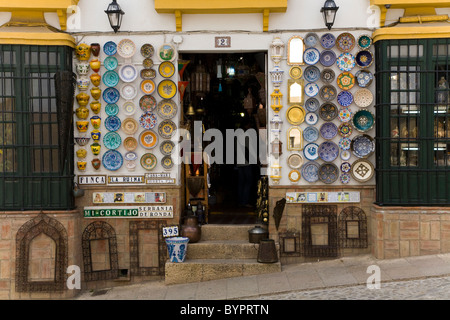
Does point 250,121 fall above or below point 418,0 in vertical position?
below

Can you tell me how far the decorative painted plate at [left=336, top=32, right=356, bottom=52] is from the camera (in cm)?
782

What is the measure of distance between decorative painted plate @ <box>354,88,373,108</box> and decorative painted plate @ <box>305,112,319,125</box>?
2.26 feet

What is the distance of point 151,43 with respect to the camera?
798 cm

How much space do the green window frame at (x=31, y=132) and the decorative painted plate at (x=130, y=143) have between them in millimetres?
914

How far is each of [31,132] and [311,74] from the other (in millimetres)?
4535

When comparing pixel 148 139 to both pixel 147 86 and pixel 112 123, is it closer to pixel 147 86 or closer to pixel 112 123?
pixel 112 123

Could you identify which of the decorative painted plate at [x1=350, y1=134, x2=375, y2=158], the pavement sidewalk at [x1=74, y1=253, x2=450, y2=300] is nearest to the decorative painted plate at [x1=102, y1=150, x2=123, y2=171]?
the pavement sidewalk at [x1=74, y1=253, x2=450, y2=300]

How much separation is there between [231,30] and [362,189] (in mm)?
3367

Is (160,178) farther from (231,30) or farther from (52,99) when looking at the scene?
(231,30)

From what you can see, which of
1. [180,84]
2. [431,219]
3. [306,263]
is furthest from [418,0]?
[306,263]

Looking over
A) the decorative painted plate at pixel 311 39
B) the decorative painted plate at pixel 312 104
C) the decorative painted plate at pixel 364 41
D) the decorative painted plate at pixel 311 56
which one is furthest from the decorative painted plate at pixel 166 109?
the decorative painted plate at pixel 364 41

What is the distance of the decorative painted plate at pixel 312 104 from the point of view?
7.91 metres
